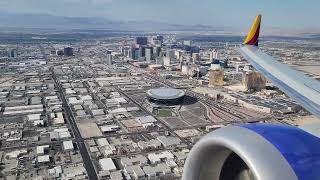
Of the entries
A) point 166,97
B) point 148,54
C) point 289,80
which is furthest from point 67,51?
point 289,80

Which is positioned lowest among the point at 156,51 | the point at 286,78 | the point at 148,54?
the point at 148,54

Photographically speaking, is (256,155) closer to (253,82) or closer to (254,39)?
(254,39)

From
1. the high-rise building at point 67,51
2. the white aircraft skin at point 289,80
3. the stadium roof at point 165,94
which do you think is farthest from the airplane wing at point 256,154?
the high-rise building at point 67,51

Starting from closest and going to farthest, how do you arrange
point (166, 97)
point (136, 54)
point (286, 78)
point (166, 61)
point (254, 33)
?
point (286, 78) < point (254, 33) < point (166, 97) < point (166, 61) < point (136, 54)

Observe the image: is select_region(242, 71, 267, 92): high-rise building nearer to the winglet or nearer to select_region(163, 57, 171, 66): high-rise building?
select_region(163, 57, 171, 66): high-rise building

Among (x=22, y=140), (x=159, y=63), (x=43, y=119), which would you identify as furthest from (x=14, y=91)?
(x=159, y=63)

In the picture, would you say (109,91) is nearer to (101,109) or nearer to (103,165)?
(101,109)
